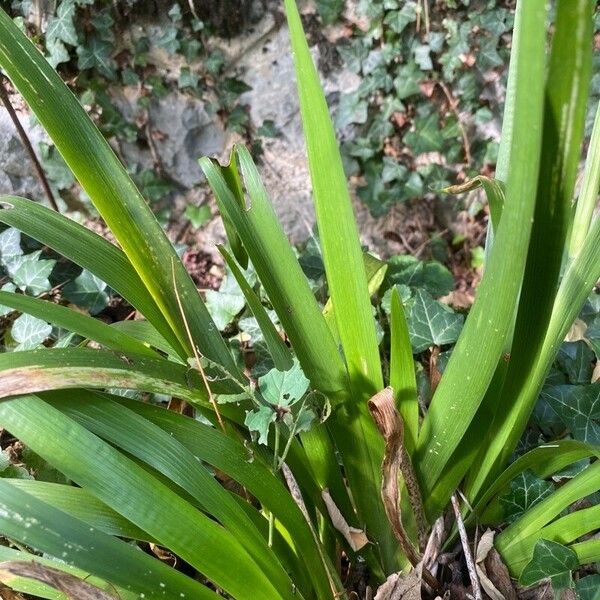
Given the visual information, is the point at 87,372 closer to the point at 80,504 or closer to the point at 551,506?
the point at 80,504

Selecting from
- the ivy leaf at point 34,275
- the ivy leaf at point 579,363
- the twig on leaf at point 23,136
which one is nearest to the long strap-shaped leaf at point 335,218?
the ivy leaf at point 579,363

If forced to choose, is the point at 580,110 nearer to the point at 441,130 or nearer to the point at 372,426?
the point at 372,426

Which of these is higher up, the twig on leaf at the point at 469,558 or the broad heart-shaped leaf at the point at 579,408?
the broad heart-shaped leaf at the point at 579,408

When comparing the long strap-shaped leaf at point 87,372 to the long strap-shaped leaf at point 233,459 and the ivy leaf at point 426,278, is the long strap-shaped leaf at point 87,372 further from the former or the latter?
the ivy leaf at point 426,278

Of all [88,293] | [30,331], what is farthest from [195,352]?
[88,293]

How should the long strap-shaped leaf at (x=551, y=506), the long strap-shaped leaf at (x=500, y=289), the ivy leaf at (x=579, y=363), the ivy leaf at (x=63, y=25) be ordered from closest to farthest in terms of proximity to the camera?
the long strap-shaped leaf at (x=500, y=289), the long strap-shaped leaf at (x=551, y=506), the ivy leaf at (x=579, y=363), the ivy leaf at (x=63, y=25)

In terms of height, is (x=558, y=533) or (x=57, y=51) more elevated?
(x=57, y=51)
